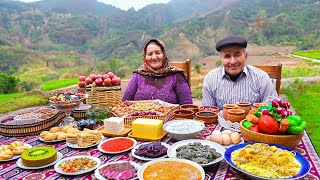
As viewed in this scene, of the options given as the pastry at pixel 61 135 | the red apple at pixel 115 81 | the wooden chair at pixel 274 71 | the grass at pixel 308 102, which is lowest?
the grass at pixel 308 102

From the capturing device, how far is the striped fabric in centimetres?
339

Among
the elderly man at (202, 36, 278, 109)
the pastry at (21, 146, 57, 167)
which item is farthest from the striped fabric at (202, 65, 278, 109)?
the pastry at (21, 146, 57, 167)

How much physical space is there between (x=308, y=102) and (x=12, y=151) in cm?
1115

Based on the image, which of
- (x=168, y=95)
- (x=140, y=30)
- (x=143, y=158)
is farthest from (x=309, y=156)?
(x=140, y=30)

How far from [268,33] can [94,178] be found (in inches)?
1910

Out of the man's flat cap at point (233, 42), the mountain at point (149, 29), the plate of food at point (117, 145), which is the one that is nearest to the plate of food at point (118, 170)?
the plate of food at point (117, 145)

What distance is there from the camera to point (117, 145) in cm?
206

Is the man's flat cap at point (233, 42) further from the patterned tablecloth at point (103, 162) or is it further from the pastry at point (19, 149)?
the pastry at point (19, 149)

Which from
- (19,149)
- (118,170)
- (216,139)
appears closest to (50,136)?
(19,149)

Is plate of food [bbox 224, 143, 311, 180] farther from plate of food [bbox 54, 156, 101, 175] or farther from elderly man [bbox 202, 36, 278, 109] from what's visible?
elderly man [bbox 202, 36, 278, 109]

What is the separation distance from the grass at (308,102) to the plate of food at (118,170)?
597 centimetres

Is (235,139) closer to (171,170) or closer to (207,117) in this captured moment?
(207,117)

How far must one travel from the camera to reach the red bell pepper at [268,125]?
1.83 m

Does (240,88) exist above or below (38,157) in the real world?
above
